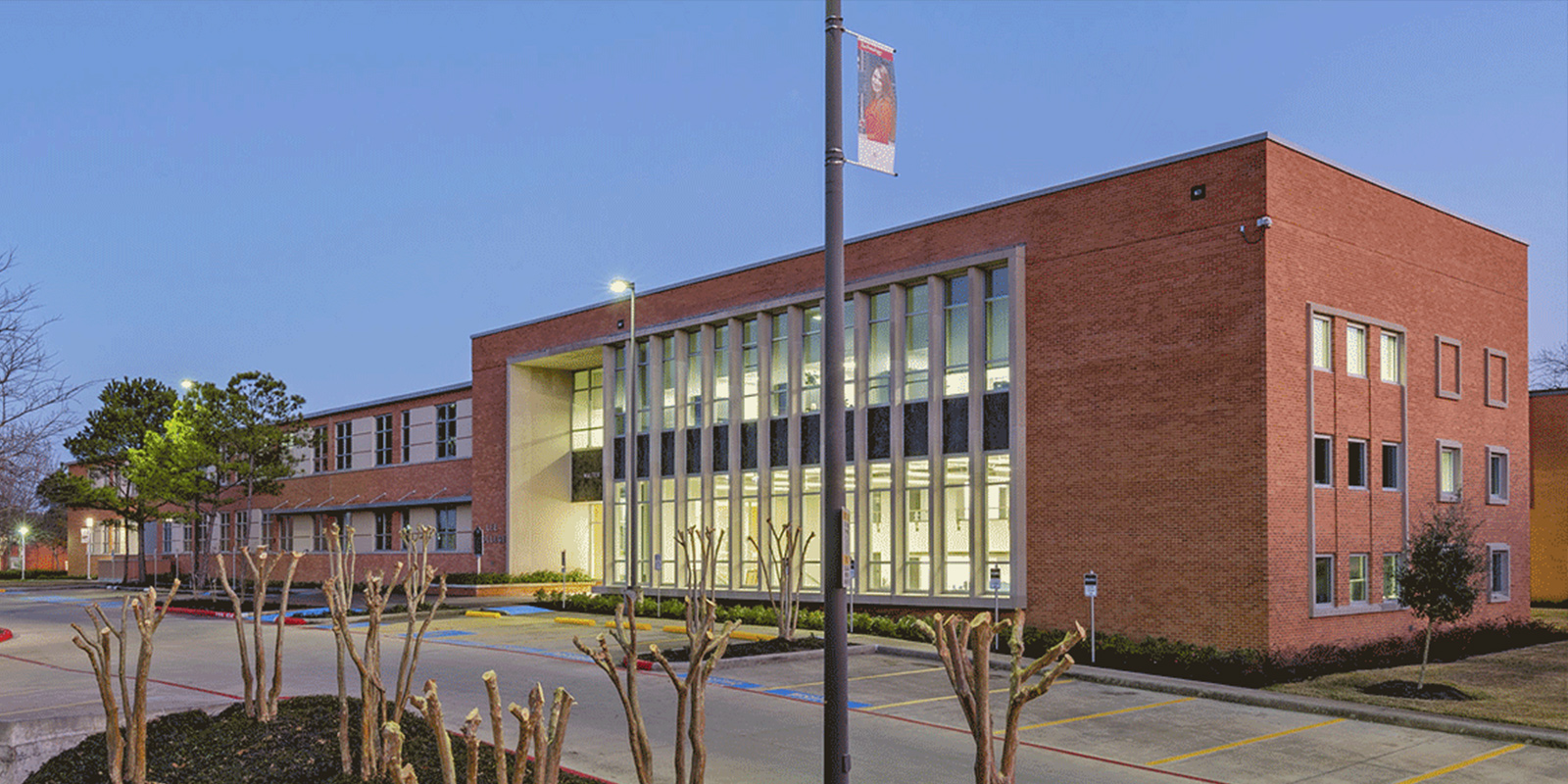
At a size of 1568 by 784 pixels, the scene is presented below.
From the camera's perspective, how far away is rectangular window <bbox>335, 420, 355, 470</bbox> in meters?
56.4

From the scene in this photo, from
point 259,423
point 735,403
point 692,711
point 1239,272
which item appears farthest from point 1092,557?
point 259,423

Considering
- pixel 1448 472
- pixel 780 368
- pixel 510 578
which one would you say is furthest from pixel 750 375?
Result: pixel 1448 472

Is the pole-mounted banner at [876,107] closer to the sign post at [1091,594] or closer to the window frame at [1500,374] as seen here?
the sign post at [1091,594]

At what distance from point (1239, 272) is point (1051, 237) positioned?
4.37m

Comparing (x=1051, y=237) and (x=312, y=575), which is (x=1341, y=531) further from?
(x=312, y=575)

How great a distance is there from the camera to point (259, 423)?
48.3 meters

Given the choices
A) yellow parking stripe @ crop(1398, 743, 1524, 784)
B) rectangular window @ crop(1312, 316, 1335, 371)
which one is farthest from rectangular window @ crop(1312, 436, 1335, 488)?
yellow parking stripe @ crop(1398, 743, 1524, 784)

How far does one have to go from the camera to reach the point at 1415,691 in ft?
66.0

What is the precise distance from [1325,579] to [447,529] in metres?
34.3

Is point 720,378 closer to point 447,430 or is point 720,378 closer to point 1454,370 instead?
point 1454,370

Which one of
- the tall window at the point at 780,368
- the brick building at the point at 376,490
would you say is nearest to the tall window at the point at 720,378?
A: the tall window at the point at 780,368

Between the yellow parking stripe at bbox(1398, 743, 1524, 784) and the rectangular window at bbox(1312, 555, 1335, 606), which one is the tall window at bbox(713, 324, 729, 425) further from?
the yellow parking stripe at bbox(1398, 743, 1524, 784)

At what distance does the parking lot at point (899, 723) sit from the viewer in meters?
13.7

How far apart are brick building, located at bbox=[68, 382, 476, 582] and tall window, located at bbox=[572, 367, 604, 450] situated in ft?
17.5
